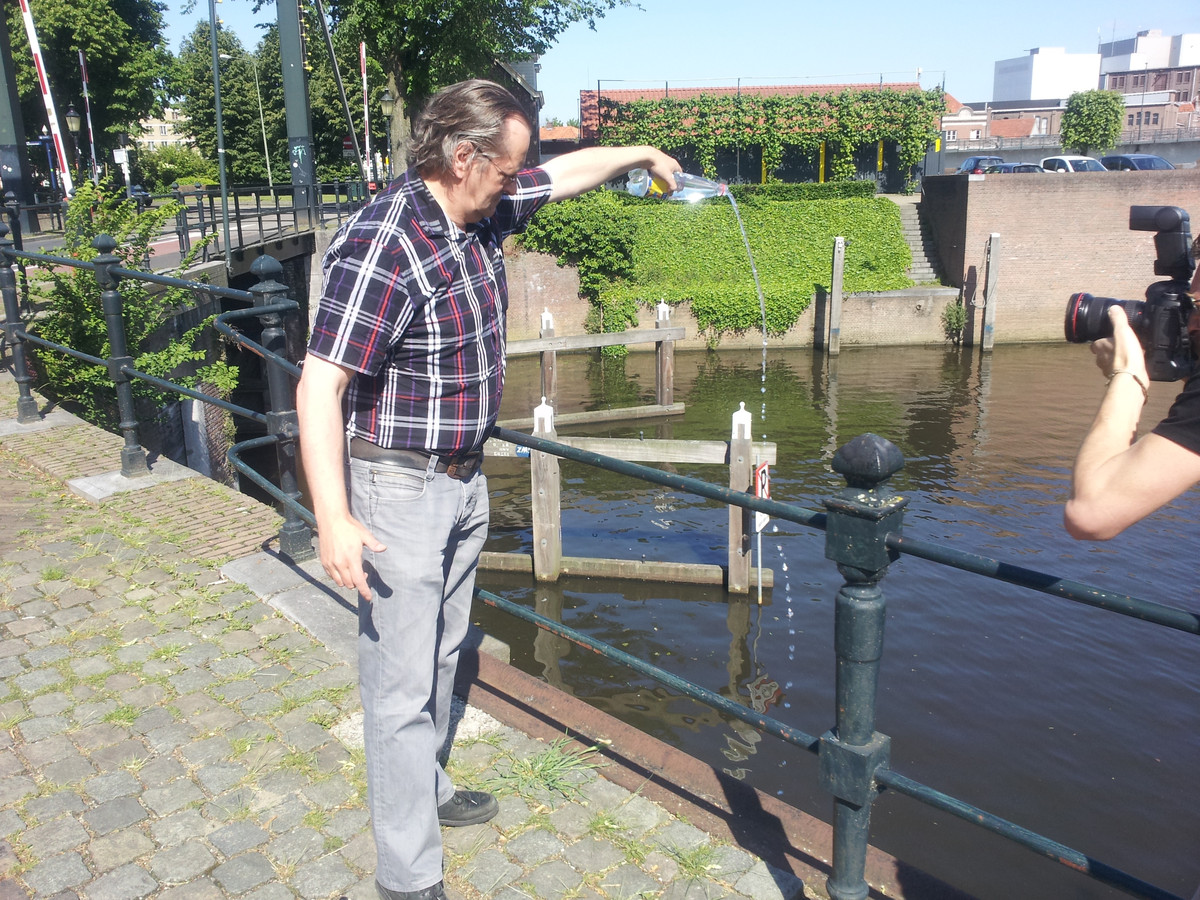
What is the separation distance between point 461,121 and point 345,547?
95 cm

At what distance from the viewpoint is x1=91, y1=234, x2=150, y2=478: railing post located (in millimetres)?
5484

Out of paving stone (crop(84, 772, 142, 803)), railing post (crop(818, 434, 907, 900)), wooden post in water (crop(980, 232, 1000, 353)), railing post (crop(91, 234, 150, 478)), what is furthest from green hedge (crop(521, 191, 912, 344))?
railing post (crop(818, 434, 907, 900))

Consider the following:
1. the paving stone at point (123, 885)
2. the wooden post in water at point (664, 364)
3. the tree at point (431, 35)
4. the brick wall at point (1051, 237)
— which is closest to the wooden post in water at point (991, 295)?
the brick wall at point (1051, 237)

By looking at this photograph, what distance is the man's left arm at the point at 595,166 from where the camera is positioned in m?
2.80

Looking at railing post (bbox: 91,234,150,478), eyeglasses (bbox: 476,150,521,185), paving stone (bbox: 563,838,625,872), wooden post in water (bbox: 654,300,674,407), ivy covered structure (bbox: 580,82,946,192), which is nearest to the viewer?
eyeglasses (bbox: 476,150,521,185)

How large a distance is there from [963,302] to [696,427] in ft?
38.1

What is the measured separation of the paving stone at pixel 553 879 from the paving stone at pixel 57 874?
3.81 ft

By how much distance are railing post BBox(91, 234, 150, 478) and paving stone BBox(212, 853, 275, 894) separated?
375cm

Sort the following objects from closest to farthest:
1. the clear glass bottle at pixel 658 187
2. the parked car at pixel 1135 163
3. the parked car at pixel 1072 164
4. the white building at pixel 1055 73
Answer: the clear glass bottle at pixel 658 187, the parked car at pixel 1135 163, the parked car at pixel 1072 164, the white building at pixel 1055 73

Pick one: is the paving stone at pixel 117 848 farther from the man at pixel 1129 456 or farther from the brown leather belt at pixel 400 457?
the man at pixel 1129 456

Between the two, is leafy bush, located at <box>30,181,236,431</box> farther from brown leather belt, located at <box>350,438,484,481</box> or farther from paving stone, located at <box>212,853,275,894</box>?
brown leather belt, located at <box>350,438,484,481</box>

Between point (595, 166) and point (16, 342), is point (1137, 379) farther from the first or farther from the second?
point (16, 342)

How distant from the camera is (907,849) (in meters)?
6.14

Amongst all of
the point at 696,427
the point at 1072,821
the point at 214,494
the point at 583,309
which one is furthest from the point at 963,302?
the point at 214,494
